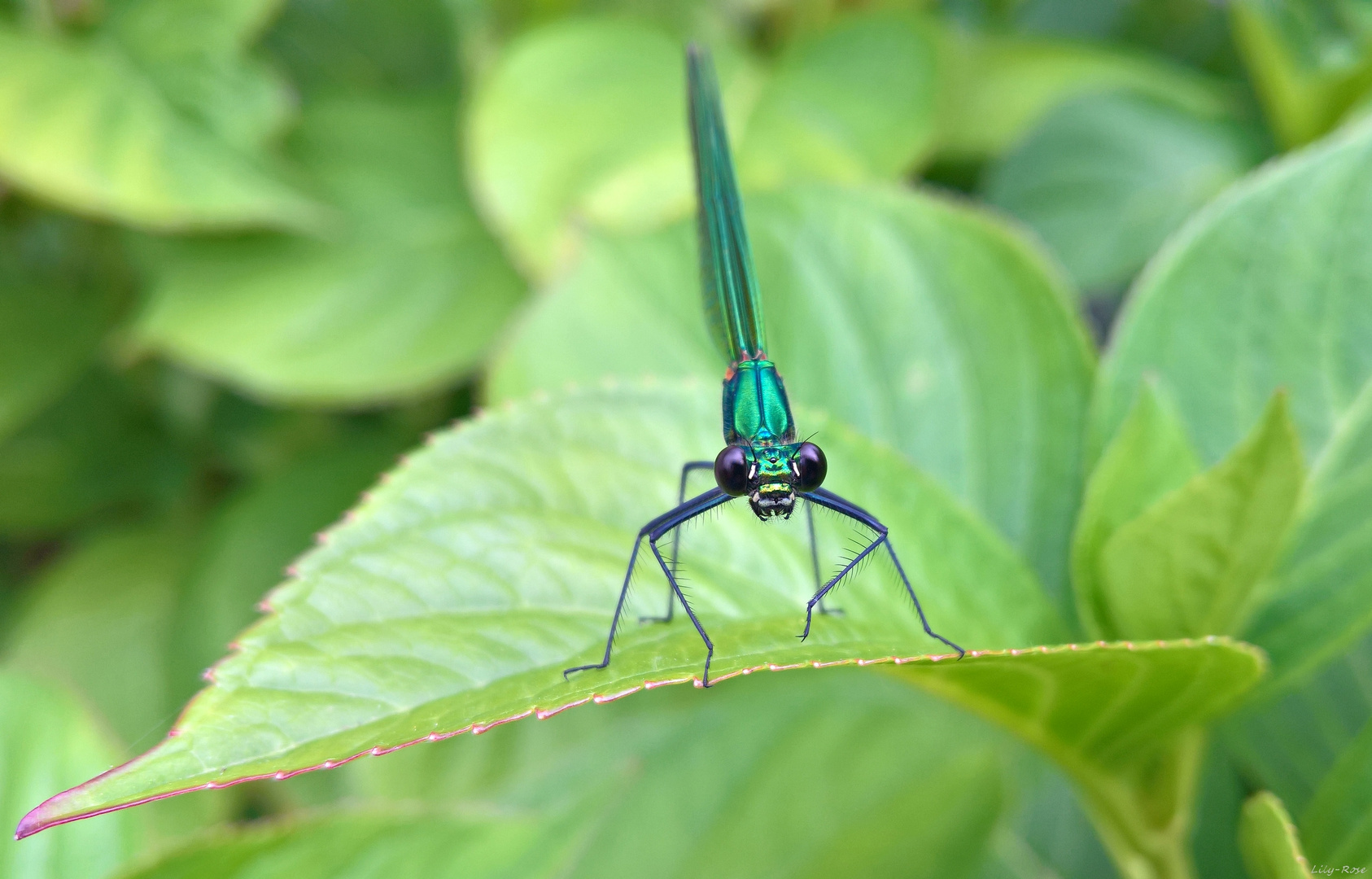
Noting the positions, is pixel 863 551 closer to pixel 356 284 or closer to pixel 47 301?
pixel 356 284

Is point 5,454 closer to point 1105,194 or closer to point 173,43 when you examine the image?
point 173,43

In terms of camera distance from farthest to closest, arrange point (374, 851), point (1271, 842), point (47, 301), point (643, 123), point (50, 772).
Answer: point (47, 301) → point (643, 123) → point (50, 772) → point (374, 851) → point (1271, 842)

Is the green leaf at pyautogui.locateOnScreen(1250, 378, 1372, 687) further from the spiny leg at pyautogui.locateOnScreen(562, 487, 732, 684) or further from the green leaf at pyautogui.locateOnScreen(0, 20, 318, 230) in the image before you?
the green leaf at pyautogui.locateOnScreen(0, 20, 318, 230)

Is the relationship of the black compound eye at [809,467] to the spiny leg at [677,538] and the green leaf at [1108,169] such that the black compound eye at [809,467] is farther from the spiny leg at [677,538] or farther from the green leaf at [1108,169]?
the green leaf at [1108,169]

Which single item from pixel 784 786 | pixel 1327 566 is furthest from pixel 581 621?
pixel 1327 566

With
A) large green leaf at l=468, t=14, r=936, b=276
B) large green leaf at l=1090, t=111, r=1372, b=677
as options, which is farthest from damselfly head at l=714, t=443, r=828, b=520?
large green leaf at l=468, t=14, r=936, b=276

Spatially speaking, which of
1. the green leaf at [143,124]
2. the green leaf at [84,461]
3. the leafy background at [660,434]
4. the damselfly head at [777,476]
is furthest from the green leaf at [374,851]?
the green leaf at [84,461]

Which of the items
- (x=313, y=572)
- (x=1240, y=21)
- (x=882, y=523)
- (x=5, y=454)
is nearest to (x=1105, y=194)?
(x=1240, y=21)
